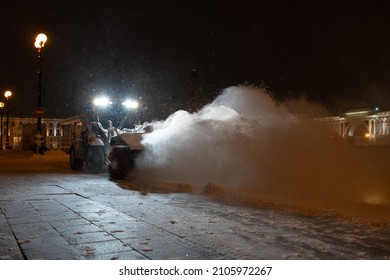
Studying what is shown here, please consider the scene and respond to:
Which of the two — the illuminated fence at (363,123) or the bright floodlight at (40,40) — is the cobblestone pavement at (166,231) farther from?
the illuminated fence at (363,123)

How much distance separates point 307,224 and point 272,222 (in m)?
0.58

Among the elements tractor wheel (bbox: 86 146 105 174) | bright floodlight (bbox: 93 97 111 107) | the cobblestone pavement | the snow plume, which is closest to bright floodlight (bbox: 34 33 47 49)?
bright floodlight (bbox: 93 97 111 107)

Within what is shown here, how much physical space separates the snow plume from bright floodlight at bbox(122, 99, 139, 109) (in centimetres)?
298

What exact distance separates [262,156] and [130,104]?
6939mm

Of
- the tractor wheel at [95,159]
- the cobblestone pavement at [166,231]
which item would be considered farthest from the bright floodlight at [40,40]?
the cobblestone pavement at [166,231]

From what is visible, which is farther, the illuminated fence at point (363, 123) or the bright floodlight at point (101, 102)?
the illuminated fence at point (363, 123)

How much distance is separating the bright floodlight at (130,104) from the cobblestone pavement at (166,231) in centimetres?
784

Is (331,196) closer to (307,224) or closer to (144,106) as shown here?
(307,224)

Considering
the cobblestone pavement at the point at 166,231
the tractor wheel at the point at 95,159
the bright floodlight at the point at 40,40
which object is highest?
the bright floodlight at the point at 40,40

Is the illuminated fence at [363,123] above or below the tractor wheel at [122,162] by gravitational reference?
above

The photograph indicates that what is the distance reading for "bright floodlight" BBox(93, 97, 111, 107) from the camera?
16.8 m

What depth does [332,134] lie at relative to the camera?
1366 centimetres

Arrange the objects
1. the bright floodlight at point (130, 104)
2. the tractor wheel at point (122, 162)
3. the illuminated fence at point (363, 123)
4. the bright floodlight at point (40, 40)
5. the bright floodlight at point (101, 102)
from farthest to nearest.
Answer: the illuminated fence at point (363, 123), the bright floodlight at point (40, 40), the bright floodlight at point (130, 104), the bright floodlight at point (101, 102), the tractor wheel at point (122, 162)

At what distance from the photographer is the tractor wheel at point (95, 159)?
16.2 m
